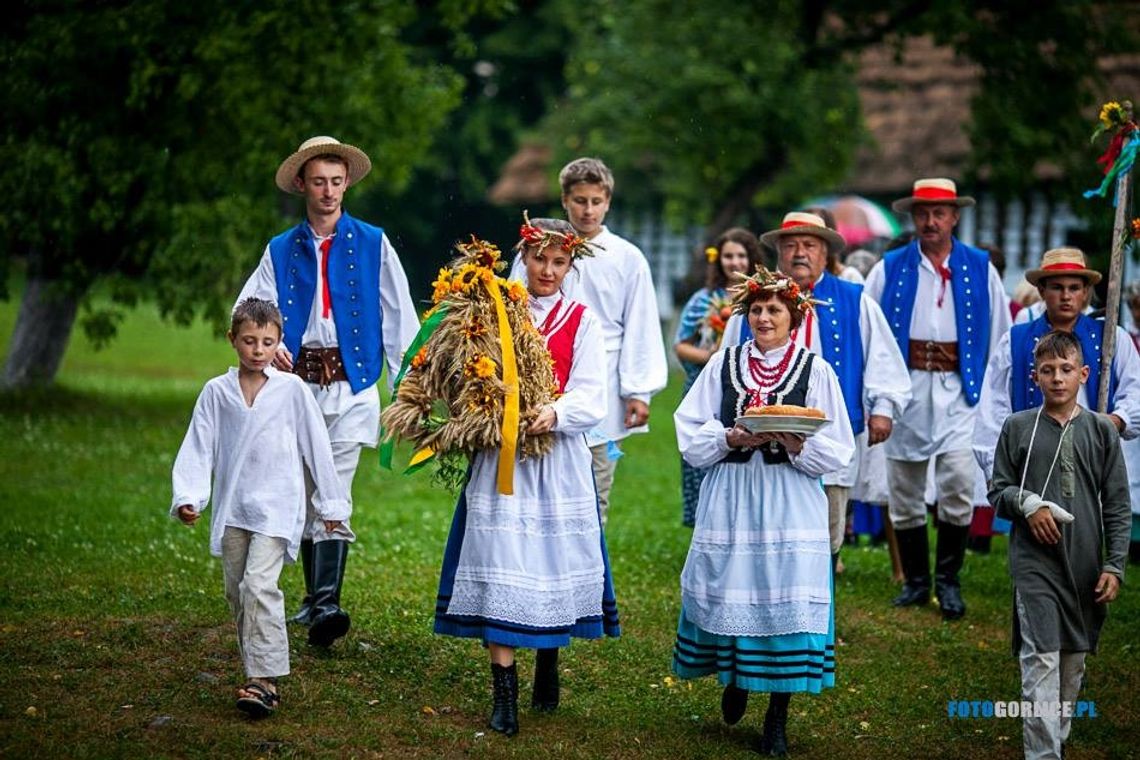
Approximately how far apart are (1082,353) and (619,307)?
2.37 metres

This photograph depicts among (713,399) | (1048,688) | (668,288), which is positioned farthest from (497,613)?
(668,288)

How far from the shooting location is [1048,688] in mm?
6254

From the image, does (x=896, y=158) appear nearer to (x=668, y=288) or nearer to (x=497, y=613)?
(x=668, y=288)

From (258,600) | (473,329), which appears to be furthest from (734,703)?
(258,600)

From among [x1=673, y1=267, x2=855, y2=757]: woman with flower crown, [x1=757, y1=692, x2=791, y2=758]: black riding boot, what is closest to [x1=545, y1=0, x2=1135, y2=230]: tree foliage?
[x1=673, y1=267, x2=855, y2=757]: woman with flower crown

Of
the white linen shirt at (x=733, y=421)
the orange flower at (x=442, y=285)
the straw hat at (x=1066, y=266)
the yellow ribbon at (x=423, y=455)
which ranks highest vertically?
the straw hat at (x=1066, y=266)

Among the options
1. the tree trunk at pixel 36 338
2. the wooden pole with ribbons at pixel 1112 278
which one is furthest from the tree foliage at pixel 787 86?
the wooden pole with ribbons at pixel 1112 278

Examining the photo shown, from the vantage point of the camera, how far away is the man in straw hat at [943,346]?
916 cm

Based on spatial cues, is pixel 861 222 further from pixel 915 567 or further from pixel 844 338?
pixel 844 338

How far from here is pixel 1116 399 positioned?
25.0 feet

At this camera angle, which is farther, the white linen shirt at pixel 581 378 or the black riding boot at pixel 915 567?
the black riding boot at pixel 915 567

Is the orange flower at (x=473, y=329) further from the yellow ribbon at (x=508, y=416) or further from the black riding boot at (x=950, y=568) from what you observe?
the black riding boot at (x=950, y=568)

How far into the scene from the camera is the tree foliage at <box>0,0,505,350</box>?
1593 centimetres

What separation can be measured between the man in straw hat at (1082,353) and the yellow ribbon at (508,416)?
7.47 feet
